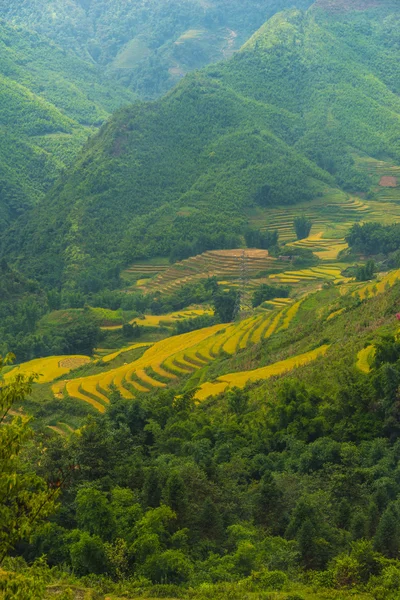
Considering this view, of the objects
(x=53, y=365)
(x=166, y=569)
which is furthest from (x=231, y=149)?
(x=166, y=569)

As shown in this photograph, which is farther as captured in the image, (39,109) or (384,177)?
(39,109)

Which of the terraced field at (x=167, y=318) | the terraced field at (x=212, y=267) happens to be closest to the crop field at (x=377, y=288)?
the terraced field at (x=167, y=318)

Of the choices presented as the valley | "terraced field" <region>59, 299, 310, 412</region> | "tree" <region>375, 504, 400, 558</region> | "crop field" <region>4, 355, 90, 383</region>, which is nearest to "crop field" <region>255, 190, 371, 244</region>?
the valley

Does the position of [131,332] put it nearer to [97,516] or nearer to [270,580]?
[97,516]

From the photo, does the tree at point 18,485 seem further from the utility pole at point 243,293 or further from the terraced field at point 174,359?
the utility pole at point 243,293

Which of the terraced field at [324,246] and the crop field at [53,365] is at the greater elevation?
the terraced field at [324,246]

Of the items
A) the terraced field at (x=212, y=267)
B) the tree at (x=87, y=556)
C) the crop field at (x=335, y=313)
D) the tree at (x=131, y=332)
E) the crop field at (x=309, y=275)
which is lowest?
the tree at (x=87, y=556)

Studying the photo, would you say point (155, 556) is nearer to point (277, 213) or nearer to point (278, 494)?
point (278, 494)
